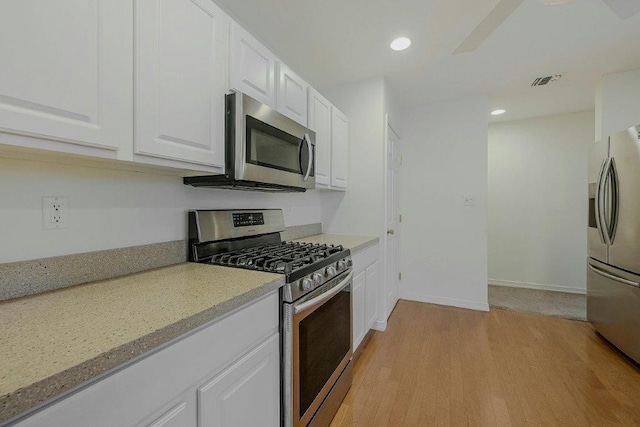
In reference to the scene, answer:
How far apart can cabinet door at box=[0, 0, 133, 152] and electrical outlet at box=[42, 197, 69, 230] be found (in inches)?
13.2

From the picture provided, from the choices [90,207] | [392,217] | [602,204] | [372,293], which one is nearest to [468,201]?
[392,217]

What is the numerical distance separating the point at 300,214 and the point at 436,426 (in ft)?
5.81

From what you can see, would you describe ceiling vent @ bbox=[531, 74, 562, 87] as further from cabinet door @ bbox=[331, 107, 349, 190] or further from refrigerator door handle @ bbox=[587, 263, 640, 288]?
cabinet door @ bbox=[331, 107, 349, 190]

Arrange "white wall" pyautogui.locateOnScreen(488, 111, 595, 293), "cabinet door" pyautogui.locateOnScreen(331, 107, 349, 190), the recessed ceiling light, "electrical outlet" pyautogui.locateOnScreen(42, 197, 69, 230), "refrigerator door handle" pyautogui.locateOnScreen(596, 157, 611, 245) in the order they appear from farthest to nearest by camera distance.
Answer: "white wall" pyautogui.locateOnScreen(488, 111, 595, 293), "cabinet door" pyautogui.locateOnScreen(331, 107, 349, 190), "refrigerator door handle" pyautogui.locateOnScreen(596, 157, 611, 245), the recessed ceiling light, "electrical outlet" pyautogui.locateOnScreen(42, 197, 69, 230)

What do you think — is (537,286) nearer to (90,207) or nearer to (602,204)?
(602,204)

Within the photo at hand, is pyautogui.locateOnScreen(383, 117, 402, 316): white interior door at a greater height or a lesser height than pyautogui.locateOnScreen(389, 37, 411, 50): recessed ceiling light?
lesser

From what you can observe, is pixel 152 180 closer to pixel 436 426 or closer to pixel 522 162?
pixel 436 426

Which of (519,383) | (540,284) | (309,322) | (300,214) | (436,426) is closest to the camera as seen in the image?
(309,322)

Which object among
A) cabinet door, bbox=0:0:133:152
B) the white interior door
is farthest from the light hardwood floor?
cabinet door, bbox=0:0:133:152

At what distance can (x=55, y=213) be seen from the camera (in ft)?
3.31

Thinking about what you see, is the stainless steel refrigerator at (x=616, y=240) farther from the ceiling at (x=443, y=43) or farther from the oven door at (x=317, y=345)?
the oven door at (x=317, y=345)

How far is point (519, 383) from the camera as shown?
191 centimetres

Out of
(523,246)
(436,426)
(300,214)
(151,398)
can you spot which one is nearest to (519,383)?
(436,426)

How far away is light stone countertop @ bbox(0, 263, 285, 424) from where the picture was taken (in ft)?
1.64
